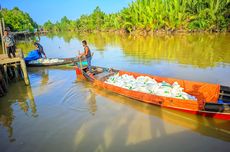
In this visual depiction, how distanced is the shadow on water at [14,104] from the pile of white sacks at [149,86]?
140 inches

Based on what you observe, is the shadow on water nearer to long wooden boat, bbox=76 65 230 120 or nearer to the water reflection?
the water reflection

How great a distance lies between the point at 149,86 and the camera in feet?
27.5

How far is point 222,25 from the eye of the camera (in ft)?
120

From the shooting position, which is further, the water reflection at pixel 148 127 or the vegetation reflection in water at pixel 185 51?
the vegetation reflection in water at pixel 185 51

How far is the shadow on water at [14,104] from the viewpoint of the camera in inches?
289

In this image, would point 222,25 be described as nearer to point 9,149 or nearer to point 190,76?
point 190,76

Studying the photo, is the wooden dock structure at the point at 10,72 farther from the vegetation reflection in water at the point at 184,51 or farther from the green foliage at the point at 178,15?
the green foliage at the point at 178,15

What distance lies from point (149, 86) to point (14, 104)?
563 cm

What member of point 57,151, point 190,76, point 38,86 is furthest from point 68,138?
point 190,76

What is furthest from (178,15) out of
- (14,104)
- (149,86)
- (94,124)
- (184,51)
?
(94,124)

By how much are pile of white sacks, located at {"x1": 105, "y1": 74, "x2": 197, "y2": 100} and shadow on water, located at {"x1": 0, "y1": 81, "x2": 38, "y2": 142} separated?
3.56 meters

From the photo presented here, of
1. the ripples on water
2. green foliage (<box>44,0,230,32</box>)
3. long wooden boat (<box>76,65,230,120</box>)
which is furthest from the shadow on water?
green foliage (<box>44,0,230,32</box>)

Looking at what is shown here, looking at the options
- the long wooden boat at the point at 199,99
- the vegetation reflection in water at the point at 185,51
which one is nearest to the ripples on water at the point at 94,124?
the long wooden boat at the point at 199,99

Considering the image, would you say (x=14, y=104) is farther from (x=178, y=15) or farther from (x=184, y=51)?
(x=178, y=15)
